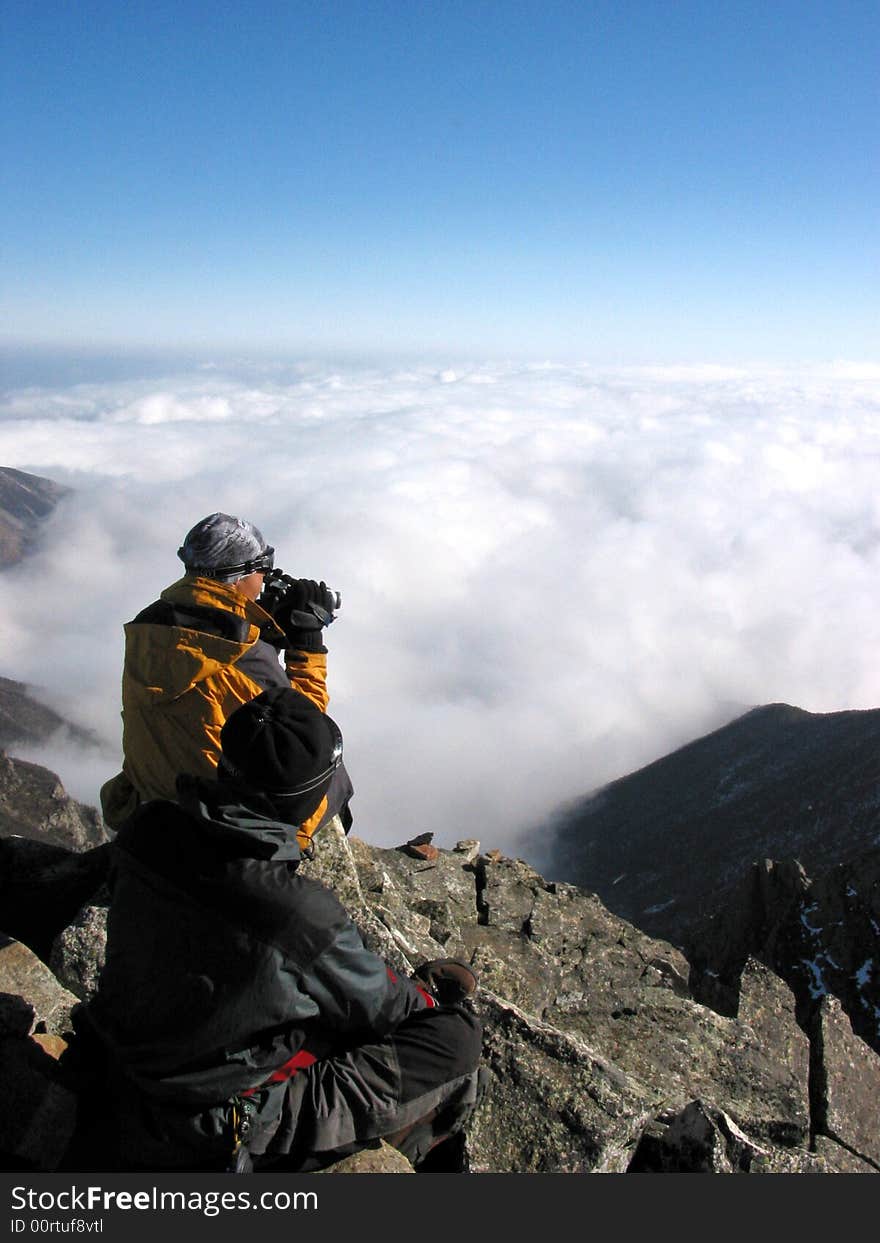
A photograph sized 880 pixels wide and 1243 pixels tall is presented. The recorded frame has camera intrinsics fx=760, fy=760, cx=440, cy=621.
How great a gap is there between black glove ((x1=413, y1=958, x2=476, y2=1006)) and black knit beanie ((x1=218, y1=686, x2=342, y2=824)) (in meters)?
3.01

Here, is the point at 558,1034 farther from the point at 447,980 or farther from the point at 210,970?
the point at 210,970

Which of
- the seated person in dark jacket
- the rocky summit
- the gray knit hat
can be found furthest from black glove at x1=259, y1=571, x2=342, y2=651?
the seated person in dark jacket

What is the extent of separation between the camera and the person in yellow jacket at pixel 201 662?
7.48 m

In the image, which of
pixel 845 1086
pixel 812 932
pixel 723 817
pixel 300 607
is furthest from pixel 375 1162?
pixel 723 817

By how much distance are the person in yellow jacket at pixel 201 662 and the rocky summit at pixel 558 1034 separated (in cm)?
115

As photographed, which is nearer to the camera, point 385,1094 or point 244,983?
point 244,983

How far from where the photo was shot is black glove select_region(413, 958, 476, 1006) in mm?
7062

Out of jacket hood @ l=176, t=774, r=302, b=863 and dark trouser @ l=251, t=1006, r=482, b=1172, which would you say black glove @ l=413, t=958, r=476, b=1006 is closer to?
dark trouser @ l=251, t=1006, r=482, b=1172

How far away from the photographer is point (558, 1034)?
8250mm

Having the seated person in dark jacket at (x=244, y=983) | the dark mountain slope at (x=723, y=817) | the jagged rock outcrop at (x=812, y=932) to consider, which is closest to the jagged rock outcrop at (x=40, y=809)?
the dark mountain slope at (x=723, y=817)

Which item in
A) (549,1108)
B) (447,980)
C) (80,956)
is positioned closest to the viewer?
(447,980)

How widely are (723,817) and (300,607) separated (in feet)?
414

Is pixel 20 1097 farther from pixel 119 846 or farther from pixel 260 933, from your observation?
pixel 260 933
